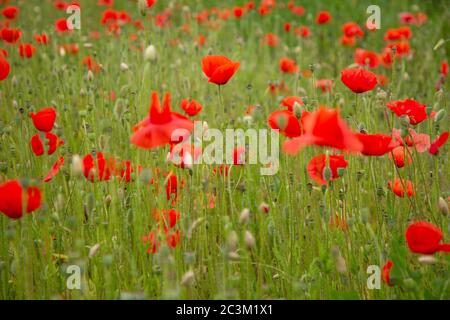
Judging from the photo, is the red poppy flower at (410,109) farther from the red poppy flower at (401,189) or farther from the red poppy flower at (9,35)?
the red poppy flower at (9,35)

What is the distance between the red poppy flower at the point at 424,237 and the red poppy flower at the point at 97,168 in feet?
3.07

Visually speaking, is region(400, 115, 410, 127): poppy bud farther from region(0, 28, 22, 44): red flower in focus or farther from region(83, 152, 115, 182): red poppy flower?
region(0, 28, 22, 44): red flower in focus

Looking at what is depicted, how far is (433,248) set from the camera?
141 cm

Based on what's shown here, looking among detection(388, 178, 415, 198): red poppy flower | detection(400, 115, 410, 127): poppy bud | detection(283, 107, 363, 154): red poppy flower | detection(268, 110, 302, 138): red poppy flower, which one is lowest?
detection(388, 178, 415, 198): red poppy flower

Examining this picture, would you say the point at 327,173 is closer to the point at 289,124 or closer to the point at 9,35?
the point at 289,124

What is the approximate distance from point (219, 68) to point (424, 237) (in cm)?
81

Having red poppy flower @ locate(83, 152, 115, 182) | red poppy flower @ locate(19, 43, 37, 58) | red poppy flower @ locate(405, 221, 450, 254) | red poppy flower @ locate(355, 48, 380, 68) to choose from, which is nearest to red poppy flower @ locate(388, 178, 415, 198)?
red poppy flower @ locate(405, 221, 450, 254)

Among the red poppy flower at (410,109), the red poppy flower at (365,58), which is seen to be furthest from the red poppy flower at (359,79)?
the red poppy flower at (365,58)

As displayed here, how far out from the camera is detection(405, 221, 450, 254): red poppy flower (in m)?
1.38

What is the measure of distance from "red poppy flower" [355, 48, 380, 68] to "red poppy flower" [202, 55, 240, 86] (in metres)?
1.32

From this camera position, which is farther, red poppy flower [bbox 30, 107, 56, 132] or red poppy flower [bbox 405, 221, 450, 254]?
red poppy flower [bbox 30, 107, 56, 132]

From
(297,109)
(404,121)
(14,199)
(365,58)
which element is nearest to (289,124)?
(297,109)

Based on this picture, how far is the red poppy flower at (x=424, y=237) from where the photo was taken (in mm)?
1382

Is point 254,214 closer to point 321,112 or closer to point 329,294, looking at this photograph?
point 329,294
